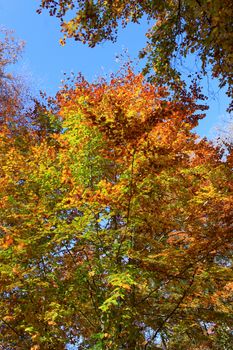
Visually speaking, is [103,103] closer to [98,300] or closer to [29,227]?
[29,227]

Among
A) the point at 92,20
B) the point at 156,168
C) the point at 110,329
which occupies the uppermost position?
the point at 92,20

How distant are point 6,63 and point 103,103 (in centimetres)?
1063

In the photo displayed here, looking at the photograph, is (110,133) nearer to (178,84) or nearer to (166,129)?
(178,84)

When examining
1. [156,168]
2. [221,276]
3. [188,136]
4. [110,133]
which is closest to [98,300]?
[221,276]

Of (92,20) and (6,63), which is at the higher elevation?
(6,63)

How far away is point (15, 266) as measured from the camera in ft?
18.5

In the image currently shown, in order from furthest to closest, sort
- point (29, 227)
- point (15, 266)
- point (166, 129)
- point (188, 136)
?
point (188, 136) < point (166, 129) < point (29, 227) < point (15, 266)

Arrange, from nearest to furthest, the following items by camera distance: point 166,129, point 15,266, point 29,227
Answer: point 15,266, point 29,227, point 166,129

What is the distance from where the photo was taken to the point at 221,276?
654 centimetres

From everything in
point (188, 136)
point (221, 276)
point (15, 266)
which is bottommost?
point (221, 276)

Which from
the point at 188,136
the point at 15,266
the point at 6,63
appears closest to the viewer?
the point at 15,266

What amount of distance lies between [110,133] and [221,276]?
12.3ft

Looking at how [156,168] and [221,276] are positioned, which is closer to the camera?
[156,168]

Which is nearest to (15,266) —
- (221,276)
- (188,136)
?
(221,276)
